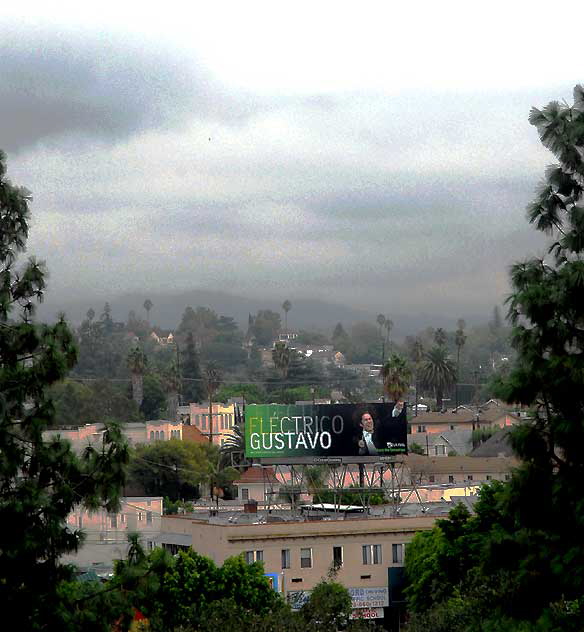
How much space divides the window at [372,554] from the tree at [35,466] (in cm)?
5016

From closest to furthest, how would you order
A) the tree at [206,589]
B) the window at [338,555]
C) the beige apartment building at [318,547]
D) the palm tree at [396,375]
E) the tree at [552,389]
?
the tree at [552,389]
the tree at [206,589]
the beige apartment building at [318,547]
the window at [338,555]
the palm tree at [396,375]

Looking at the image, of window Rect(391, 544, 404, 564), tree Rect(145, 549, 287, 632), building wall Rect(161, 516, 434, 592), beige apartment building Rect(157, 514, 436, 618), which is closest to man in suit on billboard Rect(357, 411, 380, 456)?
beige apartment building Rect(157, 514, 436, 618)

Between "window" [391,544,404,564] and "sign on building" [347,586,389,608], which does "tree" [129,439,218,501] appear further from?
"sign on building" [347,586,389,608]

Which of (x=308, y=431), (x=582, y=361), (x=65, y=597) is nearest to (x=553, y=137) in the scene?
(x=582, y=361)

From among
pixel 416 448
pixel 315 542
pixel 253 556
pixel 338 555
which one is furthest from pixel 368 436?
pixel 416 448

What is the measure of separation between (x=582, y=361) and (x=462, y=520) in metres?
41.6

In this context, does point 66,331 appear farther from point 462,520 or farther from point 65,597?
point 462,520

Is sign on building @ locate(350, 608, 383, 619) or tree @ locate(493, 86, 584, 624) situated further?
sign on building @ locate(350, 608, 383, 619)

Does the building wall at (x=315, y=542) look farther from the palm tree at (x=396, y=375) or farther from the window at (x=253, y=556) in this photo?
the palm tree at (x=396, y=375)

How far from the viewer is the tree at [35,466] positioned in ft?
103

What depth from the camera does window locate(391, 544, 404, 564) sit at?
3243 inches

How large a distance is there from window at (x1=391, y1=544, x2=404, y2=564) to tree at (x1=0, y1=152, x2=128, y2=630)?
2007 inches

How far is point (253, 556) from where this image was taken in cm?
7906

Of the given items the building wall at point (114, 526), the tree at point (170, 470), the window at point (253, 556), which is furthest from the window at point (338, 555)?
the tree at point (170, 470)
